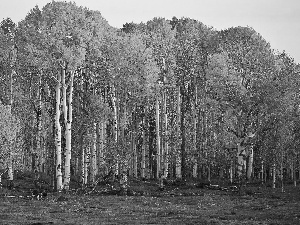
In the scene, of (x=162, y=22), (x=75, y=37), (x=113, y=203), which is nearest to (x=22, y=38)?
(x=75, y=37)

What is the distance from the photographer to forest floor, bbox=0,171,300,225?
22.8 meters

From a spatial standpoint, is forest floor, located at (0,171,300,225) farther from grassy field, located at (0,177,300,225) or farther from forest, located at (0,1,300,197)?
forest, located at (0,1,300,197)

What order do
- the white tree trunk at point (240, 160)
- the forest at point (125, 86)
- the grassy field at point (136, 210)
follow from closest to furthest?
the grassy field at point (136, 210) → the forest at point (125, 86) → the white tree trunk at point (240, 160)

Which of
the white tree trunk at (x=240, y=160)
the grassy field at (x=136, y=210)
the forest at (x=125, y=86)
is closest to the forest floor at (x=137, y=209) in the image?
the grassy field at (x=136, y=210)

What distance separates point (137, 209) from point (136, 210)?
1.34 ft

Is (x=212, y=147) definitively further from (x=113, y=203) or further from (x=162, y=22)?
(x=113, y=203)

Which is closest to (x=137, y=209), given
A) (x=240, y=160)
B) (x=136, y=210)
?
(x=136, y=210)

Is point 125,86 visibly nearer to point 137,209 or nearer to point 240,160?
point 240,160

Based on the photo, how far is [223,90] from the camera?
150ft

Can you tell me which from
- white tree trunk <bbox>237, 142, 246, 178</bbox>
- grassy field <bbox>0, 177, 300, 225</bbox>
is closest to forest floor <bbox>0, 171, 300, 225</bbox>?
grassy field <bbox>0, 177, 300, 225</bbox>

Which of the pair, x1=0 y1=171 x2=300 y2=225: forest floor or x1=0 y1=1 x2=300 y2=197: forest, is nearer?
x1=0 y1=171 x2=300 y2=225: forest floor

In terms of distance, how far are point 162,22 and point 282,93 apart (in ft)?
→ 56.3

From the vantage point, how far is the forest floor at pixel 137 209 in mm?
22844

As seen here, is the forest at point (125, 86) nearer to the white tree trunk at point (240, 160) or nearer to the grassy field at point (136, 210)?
the white tree trunk at point (240, 160)
